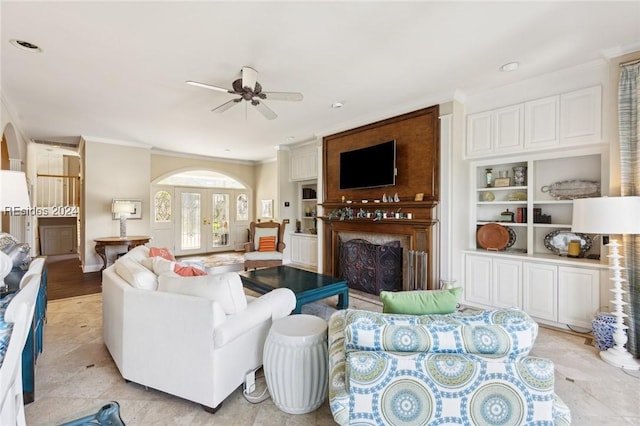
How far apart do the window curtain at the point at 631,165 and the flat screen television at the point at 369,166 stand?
2230 millimetres

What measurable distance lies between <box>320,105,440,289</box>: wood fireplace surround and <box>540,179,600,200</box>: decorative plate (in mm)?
1225

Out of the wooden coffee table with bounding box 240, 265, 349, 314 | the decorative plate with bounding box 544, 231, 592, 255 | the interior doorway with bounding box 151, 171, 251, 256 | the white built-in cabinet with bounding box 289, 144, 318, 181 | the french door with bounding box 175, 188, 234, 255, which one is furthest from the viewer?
the french door with bounding box 175, 188, 234, 255

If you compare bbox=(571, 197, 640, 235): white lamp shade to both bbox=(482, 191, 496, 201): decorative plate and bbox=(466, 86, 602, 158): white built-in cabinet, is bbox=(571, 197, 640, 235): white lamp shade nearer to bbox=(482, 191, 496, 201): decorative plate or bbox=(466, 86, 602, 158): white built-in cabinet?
→ bbox=(466, 86, 602, 158): white built-in cabinet

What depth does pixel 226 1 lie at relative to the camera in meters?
2.05

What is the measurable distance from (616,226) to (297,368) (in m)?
2.56

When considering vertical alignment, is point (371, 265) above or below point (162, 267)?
below

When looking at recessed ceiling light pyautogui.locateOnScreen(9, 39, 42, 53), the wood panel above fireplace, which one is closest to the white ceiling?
recessed ceiling light pyautogui.locateOnScreen(9, 39, 42, 53)

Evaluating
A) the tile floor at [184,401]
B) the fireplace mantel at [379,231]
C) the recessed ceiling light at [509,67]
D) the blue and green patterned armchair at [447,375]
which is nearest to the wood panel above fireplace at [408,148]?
the fireplace mantel at [379,231]

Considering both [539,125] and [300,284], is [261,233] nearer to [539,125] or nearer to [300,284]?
[300,284]

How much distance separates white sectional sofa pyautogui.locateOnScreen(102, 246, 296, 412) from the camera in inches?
71.1

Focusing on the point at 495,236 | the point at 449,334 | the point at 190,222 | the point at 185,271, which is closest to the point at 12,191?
the point at 185,271

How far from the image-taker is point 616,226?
2328 millimetres

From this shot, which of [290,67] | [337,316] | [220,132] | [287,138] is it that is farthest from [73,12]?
[287,138]

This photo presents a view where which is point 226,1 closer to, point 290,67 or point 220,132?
point 290,67
